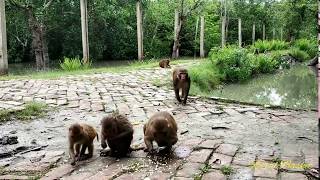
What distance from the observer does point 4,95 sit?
9641mm

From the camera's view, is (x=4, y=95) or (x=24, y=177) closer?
(x=24, y=177)

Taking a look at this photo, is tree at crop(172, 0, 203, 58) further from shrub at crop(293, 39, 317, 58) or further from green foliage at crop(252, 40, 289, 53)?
shrub at crop(293, 39, 317, 58)

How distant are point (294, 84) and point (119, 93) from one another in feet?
27.6

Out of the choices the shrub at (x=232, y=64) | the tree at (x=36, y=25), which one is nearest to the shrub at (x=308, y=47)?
the shrub at (x=232, y=64)

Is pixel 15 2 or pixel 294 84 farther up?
pixel 15 2

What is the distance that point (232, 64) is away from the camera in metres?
16.2

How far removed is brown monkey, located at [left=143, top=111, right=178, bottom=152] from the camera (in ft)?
16.2

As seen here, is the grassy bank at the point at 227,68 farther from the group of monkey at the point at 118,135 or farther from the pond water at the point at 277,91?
the group of monkey at the point at 118,135

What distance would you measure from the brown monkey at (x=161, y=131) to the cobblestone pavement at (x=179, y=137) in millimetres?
174

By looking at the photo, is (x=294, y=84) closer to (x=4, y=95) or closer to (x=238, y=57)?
(x=238, y=57)

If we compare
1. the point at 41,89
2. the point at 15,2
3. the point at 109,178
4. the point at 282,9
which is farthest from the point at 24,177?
the point at 282,9

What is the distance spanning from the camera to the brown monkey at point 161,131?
4926 millimetres

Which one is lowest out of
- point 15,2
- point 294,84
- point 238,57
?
point 294,84

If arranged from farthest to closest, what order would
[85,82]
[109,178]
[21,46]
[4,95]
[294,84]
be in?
[21,46] < [294,84] < [85,82] < [4,95] < [109,178]
